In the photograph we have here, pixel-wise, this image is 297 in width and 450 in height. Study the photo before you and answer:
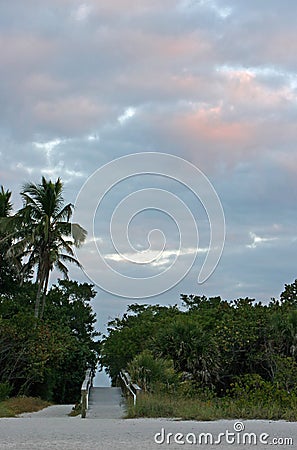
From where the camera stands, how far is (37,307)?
3070 centimetres

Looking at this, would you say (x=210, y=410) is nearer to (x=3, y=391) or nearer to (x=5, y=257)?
(x=3, y=391)

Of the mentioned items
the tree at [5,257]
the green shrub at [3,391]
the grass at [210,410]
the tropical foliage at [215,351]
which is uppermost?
the tree at [5,257]

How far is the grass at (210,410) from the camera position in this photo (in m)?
14.1

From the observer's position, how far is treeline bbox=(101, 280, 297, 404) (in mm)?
20312

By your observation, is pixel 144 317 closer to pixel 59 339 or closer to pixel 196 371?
pixel 59 339

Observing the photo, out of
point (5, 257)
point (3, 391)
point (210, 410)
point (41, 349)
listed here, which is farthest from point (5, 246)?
point (210, 410)

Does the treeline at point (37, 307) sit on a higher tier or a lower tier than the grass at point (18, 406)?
higher

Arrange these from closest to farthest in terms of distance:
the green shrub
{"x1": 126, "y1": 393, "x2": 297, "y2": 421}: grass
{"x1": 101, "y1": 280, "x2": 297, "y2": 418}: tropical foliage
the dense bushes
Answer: {"x1": 126, "y1": 393, "x2": 297, "y2": 421}: grass, {"x1": 101, "y1": 280, "x2": 297, "y2": 418}: tropical foliage, the green shrub, the dense bushes

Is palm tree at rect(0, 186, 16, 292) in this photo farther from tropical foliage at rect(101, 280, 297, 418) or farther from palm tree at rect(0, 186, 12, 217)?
tropical foliage at rect(101, 280, 297, 418)

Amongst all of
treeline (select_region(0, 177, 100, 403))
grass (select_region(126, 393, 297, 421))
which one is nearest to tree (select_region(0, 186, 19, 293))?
treeline (select_region(0, 177, 100, 403))

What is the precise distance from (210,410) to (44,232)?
1771 cm

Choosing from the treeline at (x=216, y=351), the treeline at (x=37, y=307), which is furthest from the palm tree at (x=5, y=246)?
the treeline at (x=216, y=351)

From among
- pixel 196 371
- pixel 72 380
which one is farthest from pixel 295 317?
pixel 72 380

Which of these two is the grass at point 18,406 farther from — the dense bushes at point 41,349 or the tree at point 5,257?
the tree at point 5,257
